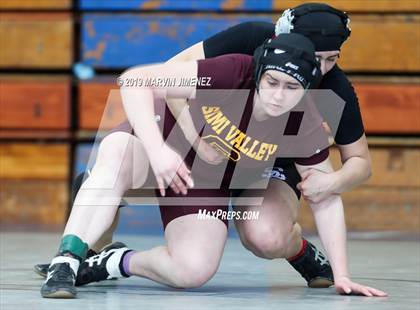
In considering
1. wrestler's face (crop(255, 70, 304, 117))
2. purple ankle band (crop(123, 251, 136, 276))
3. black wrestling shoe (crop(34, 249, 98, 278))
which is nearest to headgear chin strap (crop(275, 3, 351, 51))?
wrestler's face (crop(255, 70, 304, 117))

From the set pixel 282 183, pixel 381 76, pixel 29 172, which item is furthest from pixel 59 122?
pixel 282 183

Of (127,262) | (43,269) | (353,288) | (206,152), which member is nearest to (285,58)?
(206,152)

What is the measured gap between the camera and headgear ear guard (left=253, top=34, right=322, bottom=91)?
11.7ft

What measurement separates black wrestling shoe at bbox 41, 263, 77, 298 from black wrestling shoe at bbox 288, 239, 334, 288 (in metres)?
0.94

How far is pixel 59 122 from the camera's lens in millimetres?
6895

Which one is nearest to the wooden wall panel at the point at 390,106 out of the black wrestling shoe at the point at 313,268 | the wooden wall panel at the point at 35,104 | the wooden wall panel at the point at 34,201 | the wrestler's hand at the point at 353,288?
the wooden wall panel at the point at 35,104

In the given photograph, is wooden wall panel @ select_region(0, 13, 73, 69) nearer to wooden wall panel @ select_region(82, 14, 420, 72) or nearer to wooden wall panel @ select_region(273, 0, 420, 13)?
wooden wall panel @ select_region(82, 14, 420, 72)

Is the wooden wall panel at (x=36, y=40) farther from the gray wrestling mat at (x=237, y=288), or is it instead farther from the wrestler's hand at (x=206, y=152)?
the wrestler's hand at (x=206, y=152)

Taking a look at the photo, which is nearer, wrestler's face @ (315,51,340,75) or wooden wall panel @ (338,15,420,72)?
wrestler's face @ (315,51,340,75)

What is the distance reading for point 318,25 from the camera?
3.76 m

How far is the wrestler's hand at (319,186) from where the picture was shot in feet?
12.6

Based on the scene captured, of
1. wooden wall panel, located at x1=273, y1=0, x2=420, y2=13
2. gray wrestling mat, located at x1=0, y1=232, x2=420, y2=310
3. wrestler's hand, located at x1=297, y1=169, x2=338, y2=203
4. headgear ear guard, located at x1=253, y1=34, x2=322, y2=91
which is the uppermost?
wooden wall panel, located at x1=273, y1=0, x2=420, y2=13

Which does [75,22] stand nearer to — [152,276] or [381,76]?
[381,76]

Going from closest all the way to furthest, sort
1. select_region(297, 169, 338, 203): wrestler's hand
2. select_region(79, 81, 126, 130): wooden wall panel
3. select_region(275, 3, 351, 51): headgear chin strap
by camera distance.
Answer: select_region(275, 3, 351, 51): headgear chin strap < select_region(297, 169, 338, 203): wrestler's hand < select_region(79, 81, 126, 130): wooden wall panel
